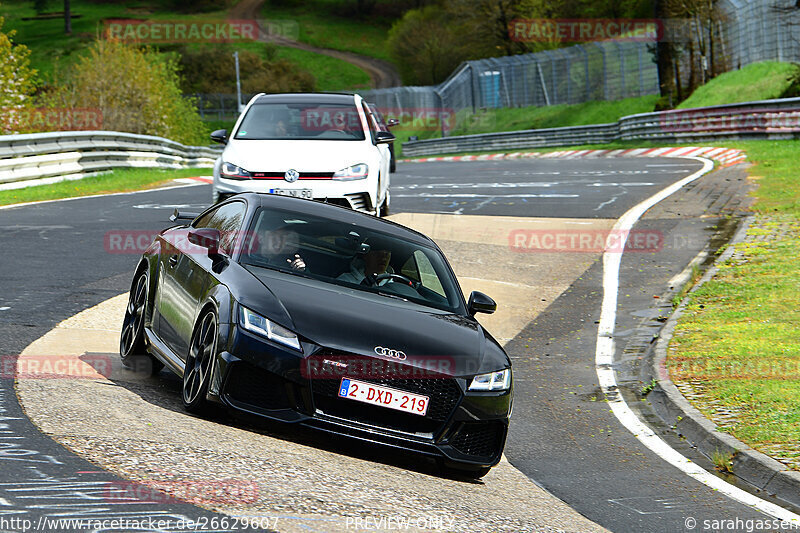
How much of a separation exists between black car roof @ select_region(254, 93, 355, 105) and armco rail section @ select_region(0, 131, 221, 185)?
915 cm

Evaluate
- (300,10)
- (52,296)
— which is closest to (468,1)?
(300,10)

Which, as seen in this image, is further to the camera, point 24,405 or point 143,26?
point 143,26

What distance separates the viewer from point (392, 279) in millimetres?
7734

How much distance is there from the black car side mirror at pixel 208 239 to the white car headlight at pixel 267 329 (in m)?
1.07

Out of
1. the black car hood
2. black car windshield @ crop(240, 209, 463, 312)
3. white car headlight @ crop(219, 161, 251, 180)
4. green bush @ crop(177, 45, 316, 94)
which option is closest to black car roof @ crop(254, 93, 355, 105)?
white car headlight @ crop(219, 161, 251, 180)

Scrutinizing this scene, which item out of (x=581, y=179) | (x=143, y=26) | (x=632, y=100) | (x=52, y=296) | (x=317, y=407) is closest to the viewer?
(x=317, y=407)

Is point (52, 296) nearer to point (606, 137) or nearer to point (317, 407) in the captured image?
point (317, 407)

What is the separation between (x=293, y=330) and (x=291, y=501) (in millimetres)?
1309

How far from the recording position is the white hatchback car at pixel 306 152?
13680mm

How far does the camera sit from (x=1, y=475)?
207 inches

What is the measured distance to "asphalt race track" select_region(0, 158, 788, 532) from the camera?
5.60 metres

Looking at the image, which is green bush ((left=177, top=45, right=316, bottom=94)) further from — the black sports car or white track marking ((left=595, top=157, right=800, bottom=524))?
the black sports car

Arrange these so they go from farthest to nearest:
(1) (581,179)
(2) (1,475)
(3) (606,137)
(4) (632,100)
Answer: (4) (632,100) → (3) (606,137) → (1) (581,179) → (2) (1,475)

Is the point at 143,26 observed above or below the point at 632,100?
above
